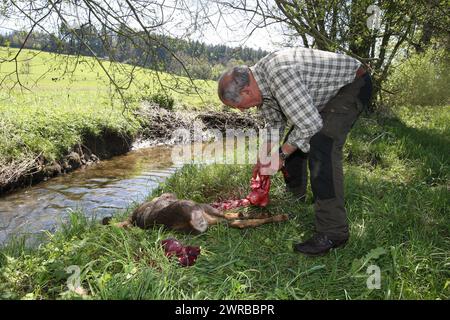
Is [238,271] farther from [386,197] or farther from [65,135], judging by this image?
[65,135]

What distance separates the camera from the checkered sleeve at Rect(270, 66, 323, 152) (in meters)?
3.02

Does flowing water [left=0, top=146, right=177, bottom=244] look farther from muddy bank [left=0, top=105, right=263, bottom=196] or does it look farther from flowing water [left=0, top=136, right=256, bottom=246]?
muddy bank [left=0, top=105, right=263, bottom=196]

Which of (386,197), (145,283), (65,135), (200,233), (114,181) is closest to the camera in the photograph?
(145,283)

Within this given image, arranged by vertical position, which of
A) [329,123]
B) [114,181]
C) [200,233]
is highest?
[329,123]

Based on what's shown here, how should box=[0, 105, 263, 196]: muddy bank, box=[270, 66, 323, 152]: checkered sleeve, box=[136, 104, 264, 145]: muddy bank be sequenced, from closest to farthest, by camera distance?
box=[270, 66, 323, 152]: checkered sleeve → box=[0, 105, 263, 196]: muddy bank → box=[136, 104, 264, 145]: muddy bank

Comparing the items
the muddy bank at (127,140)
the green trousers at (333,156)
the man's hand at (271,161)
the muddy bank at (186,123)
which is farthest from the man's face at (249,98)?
the muddy bank at (186,123)

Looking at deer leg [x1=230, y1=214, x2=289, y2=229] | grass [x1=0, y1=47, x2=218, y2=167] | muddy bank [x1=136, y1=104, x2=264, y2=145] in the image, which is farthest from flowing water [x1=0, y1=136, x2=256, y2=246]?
muddy bank [x1=136, y1=104, x2=264, y2=145]

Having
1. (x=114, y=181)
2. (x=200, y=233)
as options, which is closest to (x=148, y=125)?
(x=114, y=181)

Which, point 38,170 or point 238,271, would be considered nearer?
point 238,271

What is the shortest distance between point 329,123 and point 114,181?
214 inches

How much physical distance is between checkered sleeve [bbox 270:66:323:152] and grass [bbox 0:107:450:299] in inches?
43.7

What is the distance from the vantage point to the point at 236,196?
16.3 ft

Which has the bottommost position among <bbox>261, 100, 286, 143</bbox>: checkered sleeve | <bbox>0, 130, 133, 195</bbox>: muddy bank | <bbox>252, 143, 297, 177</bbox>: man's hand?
<bbox>0, 130, 133, 195</bbox>: muddy bank

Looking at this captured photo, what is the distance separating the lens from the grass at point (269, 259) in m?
2.68
